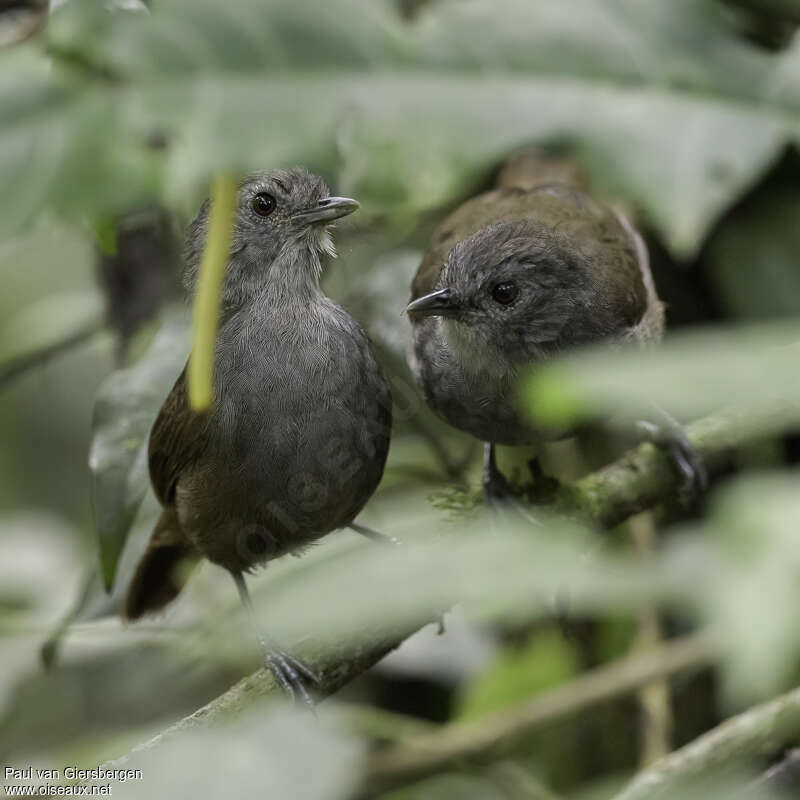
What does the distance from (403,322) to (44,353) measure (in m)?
1.21

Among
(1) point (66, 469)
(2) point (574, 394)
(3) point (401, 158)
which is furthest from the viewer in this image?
(1) point (66, 469)

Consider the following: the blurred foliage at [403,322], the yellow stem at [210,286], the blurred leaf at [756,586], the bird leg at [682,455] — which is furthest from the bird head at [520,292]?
the blurred leaf at [756,586]

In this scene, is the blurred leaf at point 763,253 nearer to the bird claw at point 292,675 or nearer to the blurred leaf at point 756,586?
the bird claw at point 292,675

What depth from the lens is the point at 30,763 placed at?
3119 millimetres

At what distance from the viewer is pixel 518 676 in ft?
12.6

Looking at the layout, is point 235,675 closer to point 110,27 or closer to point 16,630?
point 16,630

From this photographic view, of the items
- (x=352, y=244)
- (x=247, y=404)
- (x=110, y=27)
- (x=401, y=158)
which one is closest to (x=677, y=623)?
(x=352, y=244)

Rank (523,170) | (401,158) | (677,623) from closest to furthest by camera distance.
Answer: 1. (401,158)
2. (523,170)
3. (677,623)

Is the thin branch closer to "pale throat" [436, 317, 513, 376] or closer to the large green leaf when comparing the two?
"pale throat" [436, 317, 513, 376]

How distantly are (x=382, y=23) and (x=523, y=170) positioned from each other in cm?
198

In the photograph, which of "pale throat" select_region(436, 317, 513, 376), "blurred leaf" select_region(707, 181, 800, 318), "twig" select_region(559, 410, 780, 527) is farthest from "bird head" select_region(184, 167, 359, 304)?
"blurred leaf" select_region(707, 181, 800, 318)

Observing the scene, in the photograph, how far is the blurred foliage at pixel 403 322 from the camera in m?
0.94

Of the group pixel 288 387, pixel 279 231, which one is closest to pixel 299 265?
pixel 279 231

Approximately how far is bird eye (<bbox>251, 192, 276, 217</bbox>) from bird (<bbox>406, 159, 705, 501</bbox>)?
0.64 metres
